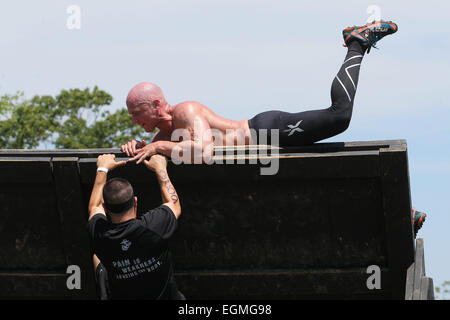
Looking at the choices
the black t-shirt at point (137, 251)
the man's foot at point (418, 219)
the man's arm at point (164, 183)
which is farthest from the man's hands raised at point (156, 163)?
the man's foot at point (418, 219)

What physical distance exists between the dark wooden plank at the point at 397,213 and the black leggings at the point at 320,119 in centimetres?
69

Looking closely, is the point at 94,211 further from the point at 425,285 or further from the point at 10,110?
the point at 10,110

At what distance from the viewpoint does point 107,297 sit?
552cm

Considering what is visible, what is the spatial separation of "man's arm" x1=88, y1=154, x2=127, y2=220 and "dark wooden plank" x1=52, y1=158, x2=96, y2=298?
0.24 metres

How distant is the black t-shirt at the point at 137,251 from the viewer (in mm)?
4960

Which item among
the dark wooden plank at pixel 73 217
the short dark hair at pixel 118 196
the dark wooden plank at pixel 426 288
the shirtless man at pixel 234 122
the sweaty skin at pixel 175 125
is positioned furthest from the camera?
the shirtless man at pixel 234 122

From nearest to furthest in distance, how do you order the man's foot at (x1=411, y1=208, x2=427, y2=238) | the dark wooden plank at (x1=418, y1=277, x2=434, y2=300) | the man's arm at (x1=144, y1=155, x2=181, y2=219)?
1. the dark wooden plank at (x1=418, y1=277, x2=434, y2=300)
2. the man's arm at (x1=144, y1=155, x2=181, y2=219)
3. the man's foot at (x1=411, y1=208, x2=427, y2=238)

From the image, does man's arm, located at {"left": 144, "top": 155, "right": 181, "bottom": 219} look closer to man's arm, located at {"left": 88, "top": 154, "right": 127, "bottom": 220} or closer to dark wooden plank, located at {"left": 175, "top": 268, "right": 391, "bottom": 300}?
man's arm, located at {"left": 88, "top": 154, "right": 127, "bottom": 220}

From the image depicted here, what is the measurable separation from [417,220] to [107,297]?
123 inches

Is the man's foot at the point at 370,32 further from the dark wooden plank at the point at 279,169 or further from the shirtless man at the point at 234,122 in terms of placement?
the dark wooden plank at the point at 279,169

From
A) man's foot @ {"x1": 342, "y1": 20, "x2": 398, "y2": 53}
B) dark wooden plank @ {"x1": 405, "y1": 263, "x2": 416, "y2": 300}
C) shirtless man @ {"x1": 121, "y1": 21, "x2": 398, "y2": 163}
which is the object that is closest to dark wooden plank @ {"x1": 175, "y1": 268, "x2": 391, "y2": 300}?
dark wooden plank @ {"x1": 405, "y1": 263, "x2": 416, "y2": 300}

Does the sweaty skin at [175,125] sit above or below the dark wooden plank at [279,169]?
above

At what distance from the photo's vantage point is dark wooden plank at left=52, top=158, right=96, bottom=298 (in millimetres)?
5746
